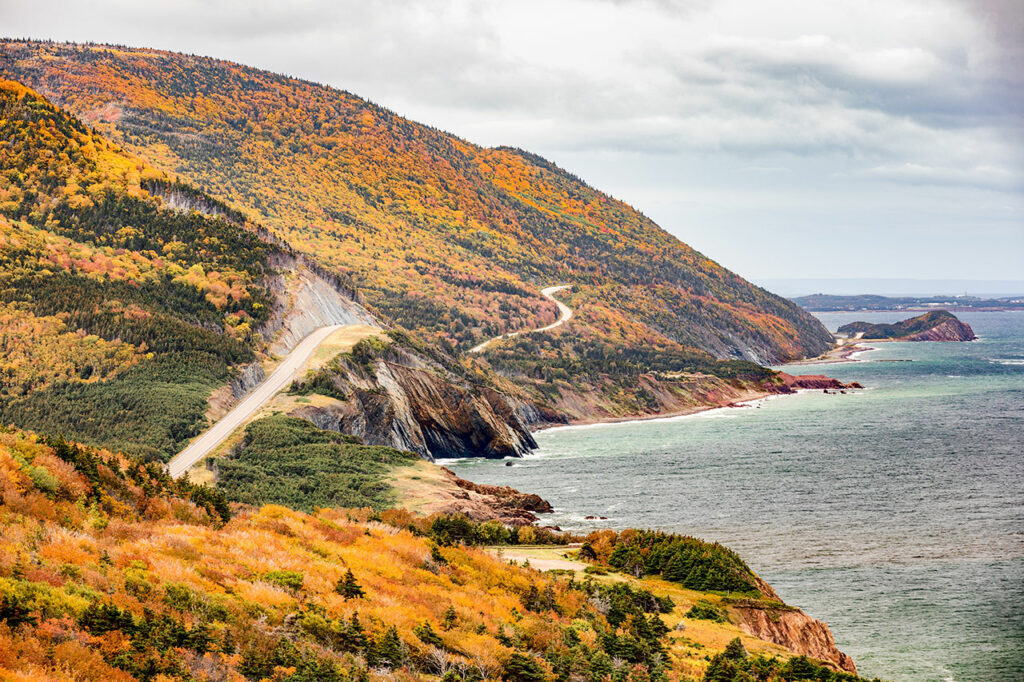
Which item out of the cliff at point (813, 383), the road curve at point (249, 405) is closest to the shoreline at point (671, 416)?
the cliff at point (813, 383)

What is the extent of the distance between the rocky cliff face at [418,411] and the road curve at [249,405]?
4695 mm

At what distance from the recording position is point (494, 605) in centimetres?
3027

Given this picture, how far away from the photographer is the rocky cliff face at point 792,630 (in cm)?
3917

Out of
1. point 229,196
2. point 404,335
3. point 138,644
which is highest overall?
point 229,196

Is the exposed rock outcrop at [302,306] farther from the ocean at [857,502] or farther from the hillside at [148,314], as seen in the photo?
the ocean at [857,502]

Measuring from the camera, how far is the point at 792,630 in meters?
40.2

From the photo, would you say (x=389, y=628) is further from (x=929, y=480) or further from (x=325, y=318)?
(x=325, y=318)

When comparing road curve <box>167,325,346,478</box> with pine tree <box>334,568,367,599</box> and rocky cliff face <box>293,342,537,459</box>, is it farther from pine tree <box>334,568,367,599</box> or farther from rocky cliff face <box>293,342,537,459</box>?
pine tree <box>334,568,367,599</box>

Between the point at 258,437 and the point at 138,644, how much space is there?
56384 mm

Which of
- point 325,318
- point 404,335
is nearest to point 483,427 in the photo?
point 404,335

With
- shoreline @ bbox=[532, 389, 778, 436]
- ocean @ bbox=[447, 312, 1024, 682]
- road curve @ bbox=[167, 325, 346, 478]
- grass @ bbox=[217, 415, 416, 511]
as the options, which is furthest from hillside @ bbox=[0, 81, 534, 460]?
shoreline @ bbox=[532, 389, 778, 436]

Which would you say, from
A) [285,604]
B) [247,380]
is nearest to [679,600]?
[285,604]

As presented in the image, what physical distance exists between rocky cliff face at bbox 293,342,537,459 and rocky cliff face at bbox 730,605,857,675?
52100 millimetres

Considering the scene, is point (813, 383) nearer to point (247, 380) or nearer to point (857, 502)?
point (857, 502)
